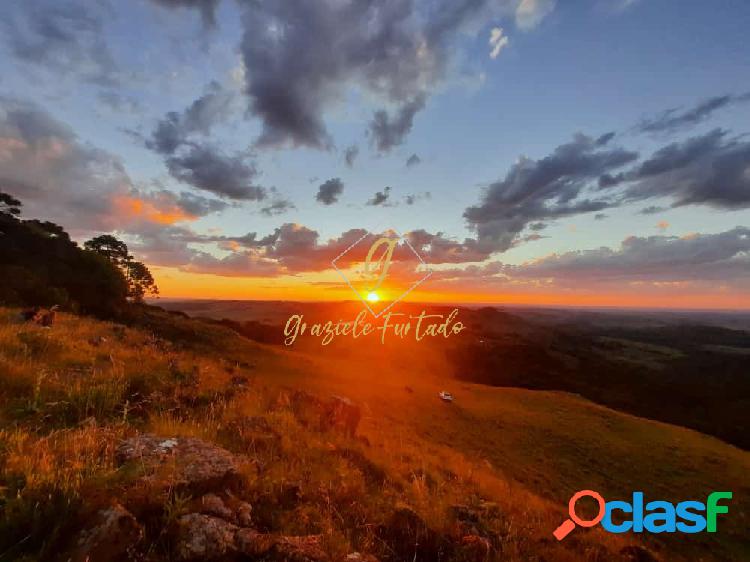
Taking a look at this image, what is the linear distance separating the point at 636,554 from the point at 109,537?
10.2m

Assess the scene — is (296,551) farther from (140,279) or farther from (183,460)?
(140,279)

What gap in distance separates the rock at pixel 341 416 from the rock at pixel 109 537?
8.03 m

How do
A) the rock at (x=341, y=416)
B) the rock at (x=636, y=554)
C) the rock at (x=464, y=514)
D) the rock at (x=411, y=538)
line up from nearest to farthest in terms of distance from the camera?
the rock at (x=411, y=538) < the rock at (x=464, y=514) < the rock at (x=636, y=554) < the rock at (x=341, y=416)

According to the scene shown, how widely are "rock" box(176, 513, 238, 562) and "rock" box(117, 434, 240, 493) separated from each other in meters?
0.81

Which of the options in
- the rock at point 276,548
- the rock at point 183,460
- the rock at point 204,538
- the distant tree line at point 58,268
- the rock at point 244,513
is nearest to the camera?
the rock at point 204,538

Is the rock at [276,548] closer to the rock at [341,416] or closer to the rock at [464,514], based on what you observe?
the rock at [464,514]

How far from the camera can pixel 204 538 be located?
13.4 ft

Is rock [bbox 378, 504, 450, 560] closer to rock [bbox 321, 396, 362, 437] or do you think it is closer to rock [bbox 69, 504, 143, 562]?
rock [bbox 69, 504, 143, 562]

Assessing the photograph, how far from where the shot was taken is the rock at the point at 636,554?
7973mm

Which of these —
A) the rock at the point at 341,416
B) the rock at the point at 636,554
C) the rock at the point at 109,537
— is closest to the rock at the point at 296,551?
the rock at the point at 109,537

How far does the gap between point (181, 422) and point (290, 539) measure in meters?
4.71

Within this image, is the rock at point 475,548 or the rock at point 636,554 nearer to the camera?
the rock at point 475,548

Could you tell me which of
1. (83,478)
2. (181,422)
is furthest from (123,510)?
(181,422)

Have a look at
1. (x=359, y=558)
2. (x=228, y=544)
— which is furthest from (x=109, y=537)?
(x=359, y=558)
